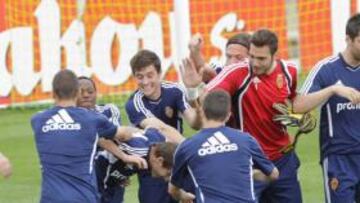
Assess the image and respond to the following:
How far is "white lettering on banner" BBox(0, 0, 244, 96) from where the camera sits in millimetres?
19391

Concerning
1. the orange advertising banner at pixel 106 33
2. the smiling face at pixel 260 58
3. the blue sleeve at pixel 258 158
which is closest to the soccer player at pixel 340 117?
the smiling face at pixel 260 58

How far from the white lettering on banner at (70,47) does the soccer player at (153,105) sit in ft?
31.8

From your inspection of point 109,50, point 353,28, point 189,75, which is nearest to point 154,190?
point 189,75

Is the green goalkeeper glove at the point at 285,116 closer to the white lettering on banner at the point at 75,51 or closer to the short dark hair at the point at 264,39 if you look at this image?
the short dark hair at the point at 264,39

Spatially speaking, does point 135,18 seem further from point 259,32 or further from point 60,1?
point 259,32

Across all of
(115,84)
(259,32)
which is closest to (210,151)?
(259,32)

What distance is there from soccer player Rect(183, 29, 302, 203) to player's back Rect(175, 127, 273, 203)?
1.02 m

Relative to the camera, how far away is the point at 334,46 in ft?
72.8

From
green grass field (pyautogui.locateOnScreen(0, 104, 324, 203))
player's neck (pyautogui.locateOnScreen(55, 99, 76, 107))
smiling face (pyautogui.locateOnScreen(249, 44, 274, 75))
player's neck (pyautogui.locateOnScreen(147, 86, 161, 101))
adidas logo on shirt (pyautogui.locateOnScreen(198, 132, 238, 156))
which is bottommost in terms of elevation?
green grass field (pyautogui.locateOnScreen(0, 104, 324, 203))

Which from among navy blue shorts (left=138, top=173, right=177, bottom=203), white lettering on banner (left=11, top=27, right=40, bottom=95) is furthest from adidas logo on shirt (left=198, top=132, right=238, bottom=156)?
white lettering on banner (left=11, top=27, right=40, bottom=95)

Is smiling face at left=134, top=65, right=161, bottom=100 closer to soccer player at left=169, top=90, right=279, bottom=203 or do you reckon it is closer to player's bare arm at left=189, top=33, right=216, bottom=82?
player's bare arm at left=189, top=33, right=216, bottom=82

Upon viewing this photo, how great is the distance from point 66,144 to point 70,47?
11.4 meters

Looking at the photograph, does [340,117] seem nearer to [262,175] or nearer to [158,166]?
[262,175]

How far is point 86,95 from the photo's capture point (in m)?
9.62
